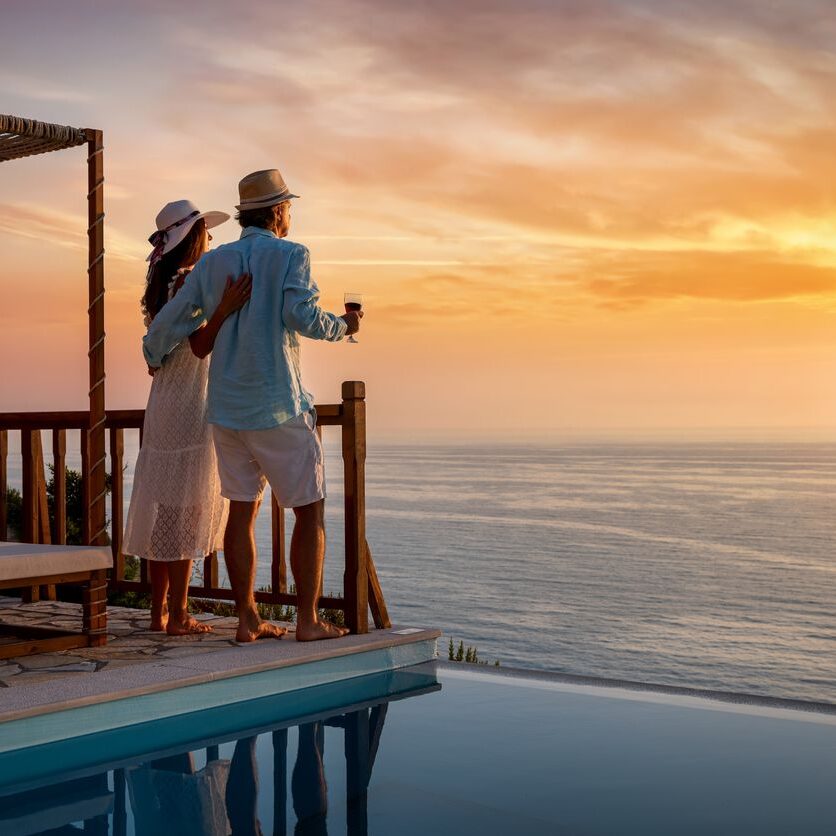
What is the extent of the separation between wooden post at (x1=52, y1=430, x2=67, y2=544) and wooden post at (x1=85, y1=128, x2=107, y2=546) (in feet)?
3.32

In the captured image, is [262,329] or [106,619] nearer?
[262,329]

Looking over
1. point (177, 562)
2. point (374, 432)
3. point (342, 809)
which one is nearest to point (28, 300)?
point (177, 562)

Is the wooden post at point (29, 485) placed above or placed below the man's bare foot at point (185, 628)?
above

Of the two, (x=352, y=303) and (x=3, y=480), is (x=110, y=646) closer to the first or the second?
(x=352, y=303)

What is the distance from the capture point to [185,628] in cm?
492

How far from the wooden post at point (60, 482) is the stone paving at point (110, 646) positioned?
400 mm

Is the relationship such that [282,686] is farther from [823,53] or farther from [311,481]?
[823,53]

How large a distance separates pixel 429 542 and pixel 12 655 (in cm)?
→ 4959

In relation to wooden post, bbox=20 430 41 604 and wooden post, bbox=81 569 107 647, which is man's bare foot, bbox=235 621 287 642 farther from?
wooden post, bbox=20 430 41 604

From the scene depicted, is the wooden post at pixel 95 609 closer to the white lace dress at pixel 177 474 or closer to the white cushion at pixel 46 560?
the white cushion at pixel 46 560

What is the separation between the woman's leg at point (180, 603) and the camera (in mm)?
4762

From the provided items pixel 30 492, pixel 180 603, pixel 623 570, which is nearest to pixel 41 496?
pixel 30 492

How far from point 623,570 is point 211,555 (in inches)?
1716

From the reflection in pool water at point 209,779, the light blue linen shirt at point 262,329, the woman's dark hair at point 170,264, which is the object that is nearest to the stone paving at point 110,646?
the reflection in pool water at point 209,779
